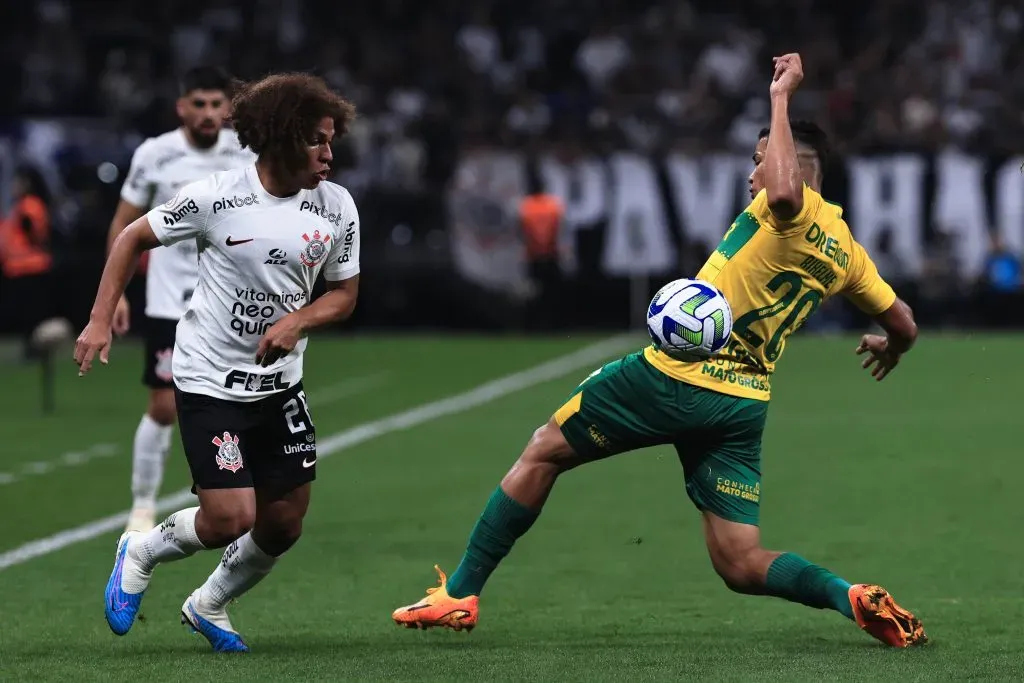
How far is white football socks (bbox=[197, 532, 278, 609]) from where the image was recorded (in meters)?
7.04

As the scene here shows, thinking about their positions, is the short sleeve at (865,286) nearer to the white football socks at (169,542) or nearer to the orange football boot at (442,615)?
the orange football boot at (442,615)

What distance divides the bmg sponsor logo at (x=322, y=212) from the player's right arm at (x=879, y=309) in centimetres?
182

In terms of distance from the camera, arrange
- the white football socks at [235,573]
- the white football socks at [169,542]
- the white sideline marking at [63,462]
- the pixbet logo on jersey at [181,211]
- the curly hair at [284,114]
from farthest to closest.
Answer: the white sideline marking at [63,462], the white football socks at [235,573], the white football socks at [169,542], the pixbet logo on jersey at [181,211], the curly hair at [284,114]

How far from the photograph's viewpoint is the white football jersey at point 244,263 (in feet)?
21.7

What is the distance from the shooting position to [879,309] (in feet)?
23.3

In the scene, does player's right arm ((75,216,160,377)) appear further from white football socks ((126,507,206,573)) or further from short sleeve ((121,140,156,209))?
short sleeve ((121,140,156,209))

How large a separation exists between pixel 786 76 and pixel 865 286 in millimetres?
894

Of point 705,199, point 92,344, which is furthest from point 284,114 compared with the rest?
point 705,199

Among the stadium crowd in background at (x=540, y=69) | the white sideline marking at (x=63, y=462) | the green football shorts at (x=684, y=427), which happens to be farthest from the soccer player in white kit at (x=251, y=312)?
the stadium crowd in background at (x=540, y=69)

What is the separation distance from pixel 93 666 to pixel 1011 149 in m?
23.2

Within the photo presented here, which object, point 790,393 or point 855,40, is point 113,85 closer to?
point 855,40

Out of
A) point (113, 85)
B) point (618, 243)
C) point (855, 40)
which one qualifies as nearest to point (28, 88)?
point (113, 85)

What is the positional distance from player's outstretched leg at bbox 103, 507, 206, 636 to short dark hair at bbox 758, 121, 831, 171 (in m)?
2.47

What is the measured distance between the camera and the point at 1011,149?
91.4ft
